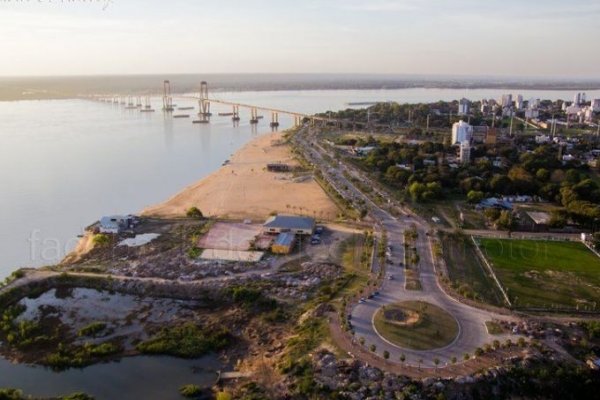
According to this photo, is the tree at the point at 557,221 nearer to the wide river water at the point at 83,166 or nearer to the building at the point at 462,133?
the wide river water at the point at 83,166

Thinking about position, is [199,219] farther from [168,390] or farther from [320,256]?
[168,390]

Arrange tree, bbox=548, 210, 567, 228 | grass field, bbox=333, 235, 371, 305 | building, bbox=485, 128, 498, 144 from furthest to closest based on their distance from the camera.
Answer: building, bbox=485, 128, 498, 144, tree, bbox=548, 210, 567, 228, grass field, bbox=333, 235, 371, 305

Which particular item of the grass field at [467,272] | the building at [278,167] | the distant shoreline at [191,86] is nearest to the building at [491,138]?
the building at [278,167]

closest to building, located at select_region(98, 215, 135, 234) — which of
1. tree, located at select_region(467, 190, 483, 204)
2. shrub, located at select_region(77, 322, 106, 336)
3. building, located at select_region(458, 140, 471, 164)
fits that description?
shrub, located at select_region(77, 322, 106, 336)

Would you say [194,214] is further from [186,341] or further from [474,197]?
[474,197]

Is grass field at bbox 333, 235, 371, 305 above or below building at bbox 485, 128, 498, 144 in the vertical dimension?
below

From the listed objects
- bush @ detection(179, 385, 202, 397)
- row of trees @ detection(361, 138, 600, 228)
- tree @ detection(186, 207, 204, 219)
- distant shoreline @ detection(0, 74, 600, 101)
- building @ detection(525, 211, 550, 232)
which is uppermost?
distant shoreline @ detection(0, 74, 600, 101)

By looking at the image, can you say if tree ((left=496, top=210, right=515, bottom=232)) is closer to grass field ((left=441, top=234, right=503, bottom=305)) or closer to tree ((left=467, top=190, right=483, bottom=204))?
grass field ((left=441, top=234, right=503, bottom=305))

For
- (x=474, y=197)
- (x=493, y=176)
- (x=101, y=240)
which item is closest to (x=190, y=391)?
(x=101, y=240)
